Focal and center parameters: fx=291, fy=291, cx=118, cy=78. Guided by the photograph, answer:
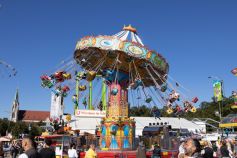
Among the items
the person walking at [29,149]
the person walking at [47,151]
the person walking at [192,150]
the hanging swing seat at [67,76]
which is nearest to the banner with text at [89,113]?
the hanging swing seat at [67,76]

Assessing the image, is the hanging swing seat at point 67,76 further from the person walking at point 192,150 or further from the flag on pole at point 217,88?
the flag on pole at point 217,88

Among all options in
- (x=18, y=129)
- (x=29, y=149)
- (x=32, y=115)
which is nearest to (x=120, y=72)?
(x=29, y=149)

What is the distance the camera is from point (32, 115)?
13262cm

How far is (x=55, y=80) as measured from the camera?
749 inches

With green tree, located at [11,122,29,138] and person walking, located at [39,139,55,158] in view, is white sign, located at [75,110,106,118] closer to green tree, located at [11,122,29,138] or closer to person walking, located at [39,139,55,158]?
person walking, located at [39,139,55,158]

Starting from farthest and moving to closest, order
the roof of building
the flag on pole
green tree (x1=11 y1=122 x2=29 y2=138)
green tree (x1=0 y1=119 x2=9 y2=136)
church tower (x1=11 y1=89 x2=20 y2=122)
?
the roof of building < church tower (x1=11 y1=89 x2=20 y2=122) < green tree (x1=0 y1=119 x2=9 y2=136) < green tree (x1=11 y1=122 x2=29 y2=138) < the flag on pole

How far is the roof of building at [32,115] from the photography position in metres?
130

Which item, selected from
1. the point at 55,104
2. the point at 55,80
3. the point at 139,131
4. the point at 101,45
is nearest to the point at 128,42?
the point at 101,45

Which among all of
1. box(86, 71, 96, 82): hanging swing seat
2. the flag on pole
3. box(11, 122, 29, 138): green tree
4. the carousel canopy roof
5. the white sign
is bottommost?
box(11, 122, 29, 138): green tree

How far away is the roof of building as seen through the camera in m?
130

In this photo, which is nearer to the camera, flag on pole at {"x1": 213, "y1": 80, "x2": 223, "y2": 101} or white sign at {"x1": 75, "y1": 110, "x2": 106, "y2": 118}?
white sign at {"x1": 75, "y1": 110, "x2": 106, "y2": 118}

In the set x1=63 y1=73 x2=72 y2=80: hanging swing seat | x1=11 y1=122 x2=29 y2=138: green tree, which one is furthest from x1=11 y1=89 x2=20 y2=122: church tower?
x1=63 y1=73 x2=72 y2=80: hanging swing seat

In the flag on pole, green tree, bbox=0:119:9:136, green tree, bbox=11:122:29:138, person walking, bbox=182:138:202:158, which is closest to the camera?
person walking, bbox=182:138:202:158

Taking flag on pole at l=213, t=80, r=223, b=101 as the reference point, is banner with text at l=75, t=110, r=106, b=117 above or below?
below
